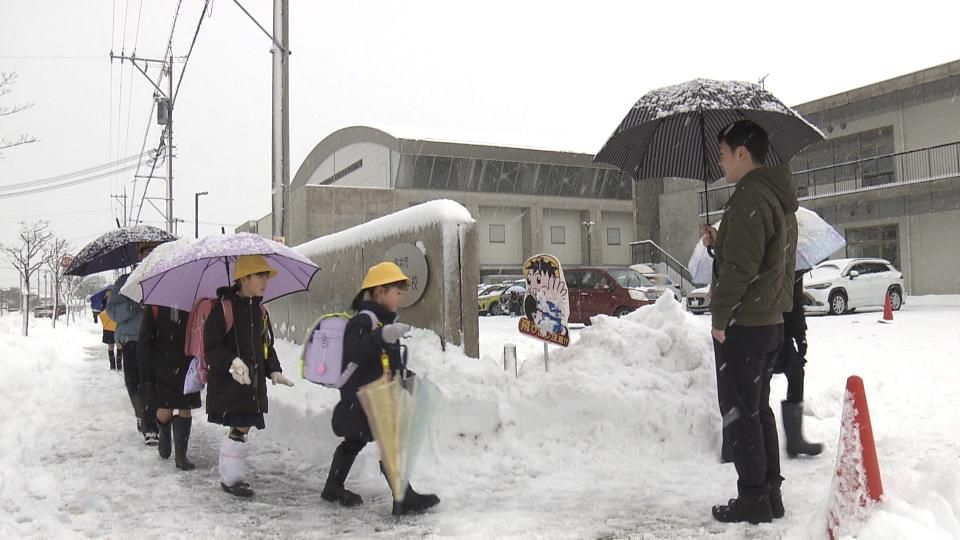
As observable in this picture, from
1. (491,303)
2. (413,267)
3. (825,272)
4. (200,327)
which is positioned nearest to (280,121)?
(413,267)

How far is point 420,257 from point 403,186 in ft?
115

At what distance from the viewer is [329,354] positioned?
412 cm

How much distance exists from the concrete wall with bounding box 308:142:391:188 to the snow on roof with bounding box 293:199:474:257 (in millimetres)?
33890

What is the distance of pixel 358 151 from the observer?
150ft

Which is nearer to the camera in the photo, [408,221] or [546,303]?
[546,303]

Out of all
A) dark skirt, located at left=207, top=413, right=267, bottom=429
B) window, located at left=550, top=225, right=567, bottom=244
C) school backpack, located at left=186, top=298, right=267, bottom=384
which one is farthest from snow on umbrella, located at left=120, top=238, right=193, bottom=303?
window, located at left=550, top=225, right=567, bottom=244

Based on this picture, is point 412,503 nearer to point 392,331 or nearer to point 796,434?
point 392,331

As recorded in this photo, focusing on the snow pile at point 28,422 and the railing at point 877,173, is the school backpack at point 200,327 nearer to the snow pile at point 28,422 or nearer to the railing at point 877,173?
the snow pile at point 28,422

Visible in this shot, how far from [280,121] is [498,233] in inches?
1245

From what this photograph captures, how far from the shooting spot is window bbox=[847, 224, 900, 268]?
1006 inches

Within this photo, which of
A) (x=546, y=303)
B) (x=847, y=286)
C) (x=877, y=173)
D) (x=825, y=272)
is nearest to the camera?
(x=546, y=303)

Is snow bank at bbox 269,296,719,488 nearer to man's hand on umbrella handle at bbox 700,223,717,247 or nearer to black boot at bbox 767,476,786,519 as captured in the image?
black boot at bbox 767,476,786,519

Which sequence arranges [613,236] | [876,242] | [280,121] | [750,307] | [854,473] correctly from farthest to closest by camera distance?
1. [613,236]
2. [876,242]
3. [280,121]
4. [750,307]
5. [854,473]

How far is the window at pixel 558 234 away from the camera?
45453 mm
